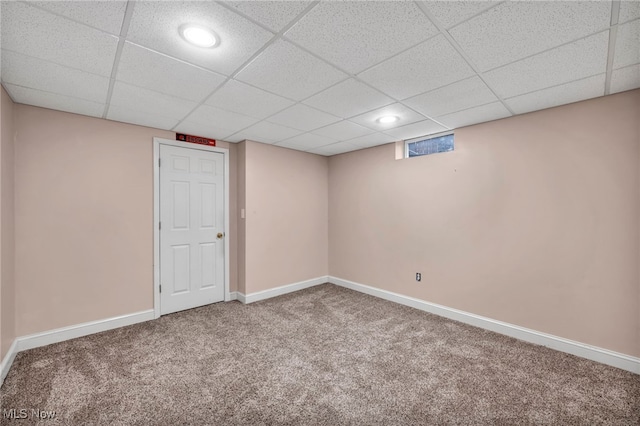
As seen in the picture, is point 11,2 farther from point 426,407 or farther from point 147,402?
point 426,407

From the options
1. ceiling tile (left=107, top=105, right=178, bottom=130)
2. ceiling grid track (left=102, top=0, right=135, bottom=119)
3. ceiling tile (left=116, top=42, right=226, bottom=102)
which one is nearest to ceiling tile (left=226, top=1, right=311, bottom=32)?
ceiling grid track (left=102, top=0, right=135, bottom=119)

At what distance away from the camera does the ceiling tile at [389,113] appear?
9.31 ft

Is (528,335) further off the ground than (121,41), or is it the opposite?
(121,41)

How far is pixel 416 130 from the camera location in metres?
3.57

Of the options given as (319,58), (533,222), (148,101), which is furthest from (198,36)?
(533,222)

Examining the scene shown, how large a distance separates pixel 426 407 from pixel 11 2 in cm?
337

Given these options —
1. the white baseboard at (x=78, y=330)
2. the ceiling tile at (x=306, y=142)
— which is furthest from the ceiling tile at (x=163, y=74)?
the white baseboard at (x=78, y=330)

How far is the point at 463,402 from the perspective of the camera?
6.52 feet

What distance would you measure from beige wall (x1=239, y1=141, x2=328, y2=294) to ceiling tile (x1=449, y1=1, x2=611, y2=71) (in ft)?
10.3

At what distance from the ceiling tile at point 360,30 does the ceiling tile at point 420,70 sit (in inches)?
4.3

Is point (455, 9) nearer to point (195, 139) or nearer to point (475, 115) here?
point (475, 115)

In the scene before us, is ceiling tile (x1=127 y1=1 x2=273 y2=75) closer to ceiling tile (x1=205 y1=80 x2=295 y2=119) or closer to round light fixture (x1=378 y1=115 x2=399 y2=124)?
ceiling tile (x1=205 y1=80 x2=295 y2=119)

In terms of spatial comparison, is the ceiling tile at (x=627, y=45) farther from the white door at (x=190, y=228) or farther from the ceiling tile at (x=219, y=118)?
the white door at (x=190, y=228)

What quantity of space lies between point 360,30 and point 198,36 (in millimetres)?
965
